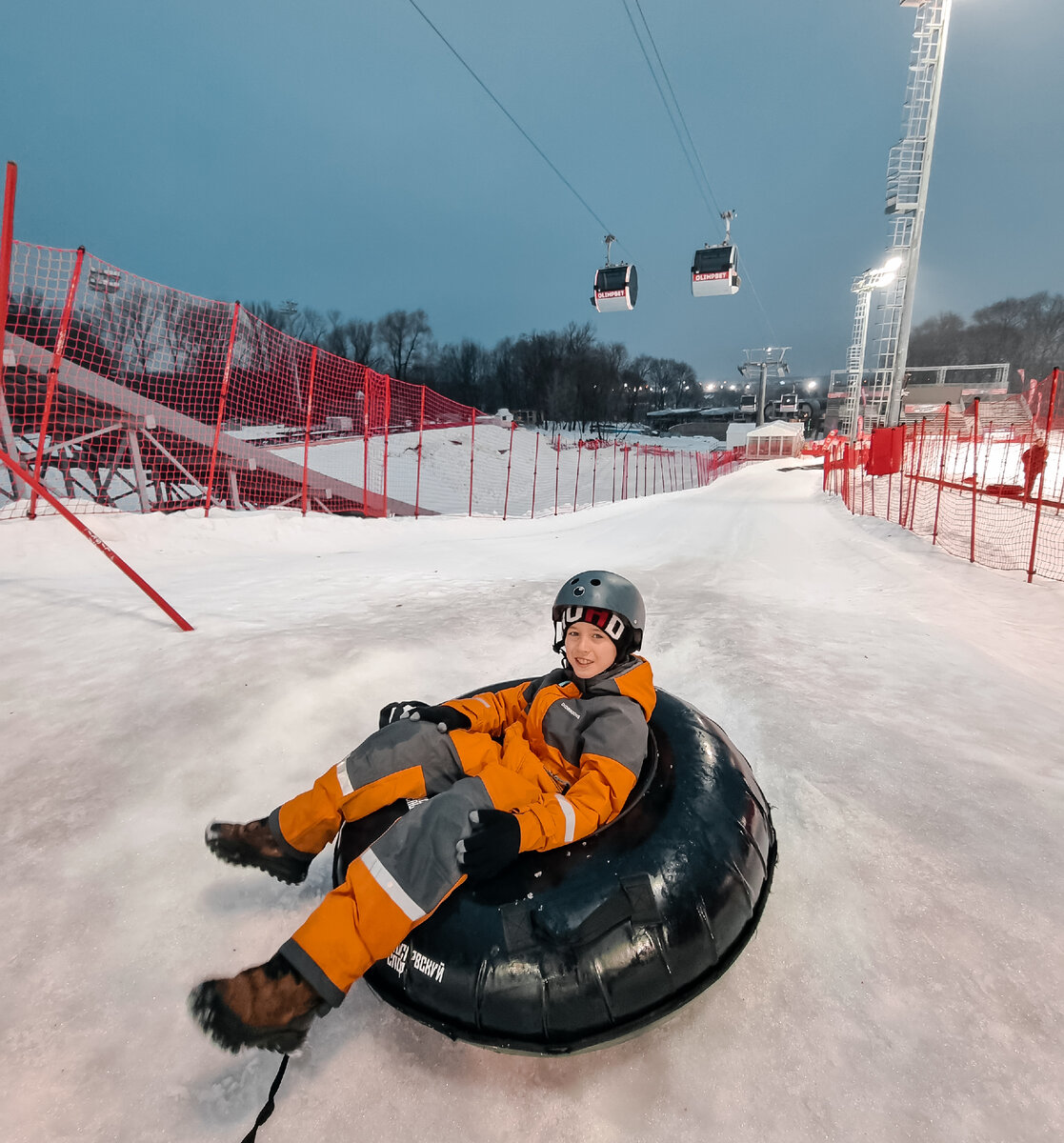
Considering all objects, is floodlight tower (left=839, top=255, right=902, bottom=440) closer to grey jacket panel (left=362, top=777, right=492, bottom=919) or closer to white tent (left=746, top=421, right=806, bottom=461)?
white tent (left=746, top=421, right=806, bottom=461)

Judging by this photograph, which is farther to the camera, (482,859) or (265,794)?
(265,794)

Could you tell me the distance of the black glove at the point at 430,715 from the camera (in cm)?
199

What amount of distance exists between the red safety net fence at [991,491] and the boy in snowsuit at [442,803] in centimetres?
589

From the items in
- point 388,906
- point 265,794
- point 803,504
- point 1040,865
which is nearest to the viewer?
point 388,906

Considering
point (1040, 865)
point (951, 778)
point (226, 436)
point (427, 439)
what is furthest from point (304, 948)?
point (427, 439)

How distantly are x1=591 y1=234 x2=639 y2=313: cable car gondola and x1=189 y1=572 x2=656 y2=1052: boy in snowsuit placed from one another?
55.6 ft

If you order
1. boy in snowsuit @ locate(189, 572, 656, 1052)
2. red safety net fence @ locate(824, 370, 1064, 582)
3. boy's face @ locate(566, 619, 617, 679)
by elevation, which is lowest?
boy in snowsuit @ locate(189, 572, 656, 1052)

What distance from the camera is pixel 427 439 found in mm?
27359

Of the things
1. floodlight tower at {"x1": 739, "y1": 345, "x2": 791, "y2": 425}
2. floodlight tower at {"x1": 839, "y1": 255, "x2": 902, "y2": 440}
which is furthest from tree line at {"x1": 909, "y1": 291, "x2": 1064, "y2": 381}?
floodlight tower at {"x1": 839, "y1": 255, "x2": 902, "y2": 440}

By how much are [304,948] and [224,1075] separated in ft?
1.41

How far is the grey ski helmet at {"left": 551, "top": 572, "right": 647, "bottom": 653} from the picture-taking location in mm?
2197

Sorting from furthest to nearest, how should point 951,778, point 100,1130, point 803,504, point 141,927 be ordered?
point 803,504 → point 951,778 → point 141,927 → point 100,1130

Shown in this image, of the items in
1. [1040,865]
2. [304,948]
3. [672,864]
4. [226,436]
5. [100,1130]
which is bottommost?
[100,1130]

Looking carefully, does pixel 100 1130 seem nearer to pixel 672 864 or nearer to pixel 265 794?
pixel 265 794
